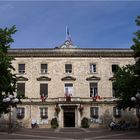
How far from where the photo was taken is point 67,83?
193 feet

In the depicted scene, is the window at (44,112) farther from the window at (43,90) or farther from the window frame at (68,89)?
the window frame at (68,89)

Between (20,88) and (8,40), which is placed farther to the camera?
(20,88)

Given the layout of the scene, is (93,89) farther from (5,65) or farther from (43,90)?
(5,65)

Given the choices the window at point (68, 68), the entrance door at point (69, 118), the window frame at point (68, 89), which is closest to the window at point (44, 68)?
the window at point (68, 68)

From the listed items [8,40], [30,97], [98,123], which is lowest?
[98,123]

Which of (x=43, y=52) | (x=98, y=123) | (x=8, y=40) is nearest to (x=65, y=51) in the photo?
(x=43, y=52)

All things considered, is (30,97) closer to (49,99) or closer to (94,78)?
(49,99)

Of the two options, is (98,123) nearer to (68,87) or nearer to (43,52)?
(68,87)

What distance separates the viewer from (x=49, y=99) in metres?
58.2

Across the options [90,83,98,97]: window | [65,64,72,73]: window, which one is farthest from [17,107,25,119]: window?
[90,83,98,97]: window

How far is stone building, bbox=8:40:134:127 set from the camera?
5750 centimetres

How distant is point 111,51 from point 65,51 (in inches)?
261

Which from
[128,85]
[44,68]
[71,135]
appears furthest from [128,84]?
[44,68]

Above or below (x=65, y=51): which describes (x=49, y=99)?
below
